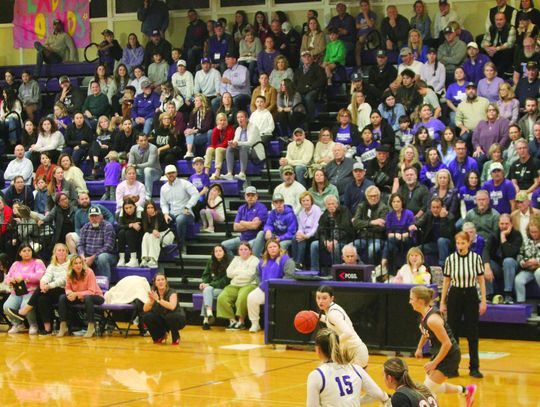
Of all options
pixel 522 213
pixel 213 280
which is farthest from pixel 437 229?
pixel 213 280

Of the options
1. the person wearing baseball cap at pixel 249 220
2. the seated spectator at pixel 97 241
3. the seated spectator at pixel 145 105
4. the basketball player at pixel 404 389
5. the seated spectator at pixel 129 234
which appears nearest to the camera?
the basketball player at pixel 404 389

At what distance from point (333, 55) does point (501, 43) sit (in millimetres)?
3402

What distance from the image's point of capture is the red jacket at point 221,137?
841 inches

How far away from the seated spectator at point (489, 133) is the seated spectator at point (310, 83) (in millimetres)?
3977

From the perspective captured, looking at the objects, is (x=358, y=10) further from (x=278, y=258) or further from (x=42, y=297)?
(x=42, y=297)

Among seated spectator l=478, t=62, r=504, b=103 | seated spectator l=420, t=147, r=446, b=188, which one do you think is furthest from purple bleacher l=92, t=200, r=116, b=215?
seated spectator l=478, t=62, r=504, b=103

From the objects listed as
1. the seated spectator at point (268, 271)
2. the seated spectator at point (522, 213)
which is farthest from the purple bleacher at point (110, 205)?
the seated spectator at point (522, 213)

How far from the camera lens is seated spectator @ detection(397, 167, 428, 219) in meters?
18.1

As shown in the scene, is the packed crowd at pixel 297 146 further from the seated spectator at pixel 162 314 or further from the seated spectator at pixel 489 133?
the seated spectator at pixel 162 314

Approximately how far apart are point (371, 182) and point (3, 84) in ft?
37.4

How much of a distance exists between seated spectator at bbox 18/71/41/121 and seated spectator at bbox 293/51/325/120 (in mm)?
6782

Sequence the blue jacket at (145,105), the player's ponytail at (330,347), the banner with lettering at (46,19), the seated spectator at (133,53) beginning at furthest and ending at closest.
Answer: the banner with lettering at (46,19) < the seated spectator at (133,53) < the blue jacket at (145,105) < the player's ponytail at (330,347)

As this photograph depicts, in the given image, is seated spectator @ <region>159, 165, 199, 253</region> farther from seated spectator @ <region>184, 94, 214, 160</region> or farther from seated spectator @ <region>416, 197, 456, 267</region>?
seated spectator @ <region>416, 197, 456, 267</region>

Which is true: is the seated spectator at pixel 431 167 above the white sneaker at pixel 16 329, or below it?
above
